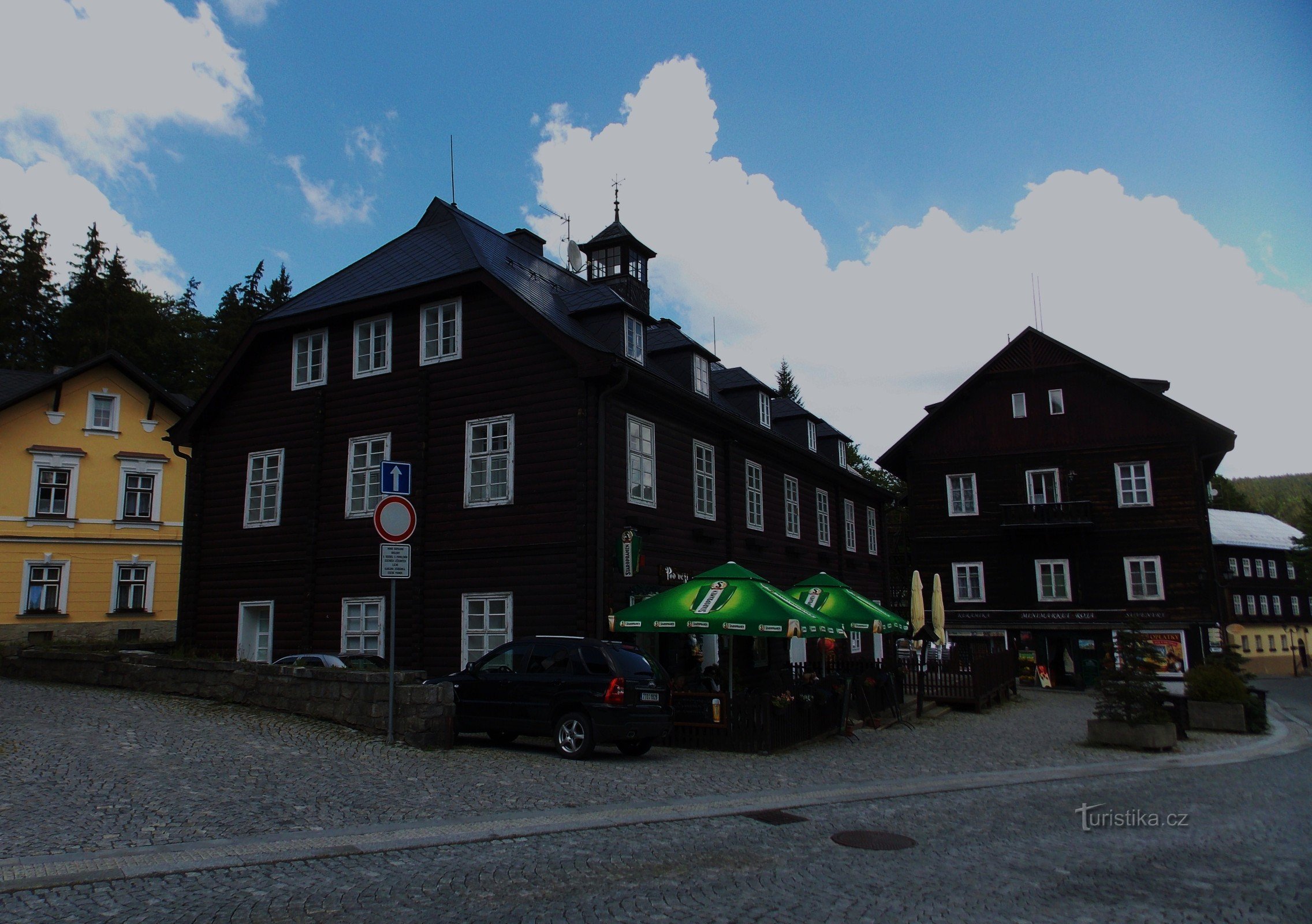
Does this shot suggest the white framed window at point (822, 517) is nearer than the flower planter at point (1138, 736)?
No

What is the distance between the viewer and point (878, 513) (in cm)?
3722

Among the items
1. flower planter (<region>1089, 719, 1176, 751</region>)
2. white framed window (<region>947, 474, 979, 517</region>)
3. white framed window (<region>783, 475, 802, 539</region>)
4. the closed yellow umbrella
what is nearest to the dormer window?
white framed window (<region>783, 475, 802, 539</region>)

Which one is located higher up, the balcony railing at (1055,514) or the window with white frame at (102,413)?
the window with white frame at (102,413)

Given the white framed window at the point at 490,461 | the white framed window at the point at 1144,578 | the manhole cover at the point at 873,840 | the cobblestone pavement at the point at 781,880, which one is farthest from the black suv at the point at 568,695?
the white framed window at the point at 1144,578

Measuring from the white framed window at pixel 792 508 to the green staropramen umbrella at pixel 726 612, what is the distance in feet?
33.9

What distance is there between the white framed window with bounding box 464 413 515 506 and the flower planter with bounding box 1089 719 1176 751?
39.4 feet

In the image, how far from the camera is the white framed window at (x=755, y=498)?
81.4 ft

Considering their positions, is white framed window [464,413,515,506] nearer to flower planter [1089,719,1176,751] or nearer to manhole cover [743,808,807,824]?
manhole cover [743,808,807,824]

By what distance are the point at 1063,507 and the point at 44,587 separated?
38.4 metres

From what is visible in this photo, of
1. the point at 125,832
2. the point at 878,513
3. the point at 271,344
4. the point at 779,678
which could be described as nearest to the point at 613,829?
the point at 125,832

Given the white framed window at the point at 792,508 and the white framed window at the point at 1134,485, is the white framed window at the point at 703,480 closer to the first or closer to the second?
the white framed window at the point at 792,508

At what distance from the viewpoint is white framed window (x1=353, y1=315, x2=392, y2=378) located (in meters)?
21.4

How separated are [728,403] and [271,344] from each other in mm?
12466

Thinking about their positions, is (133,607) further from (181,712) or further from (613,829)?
(613,829)
